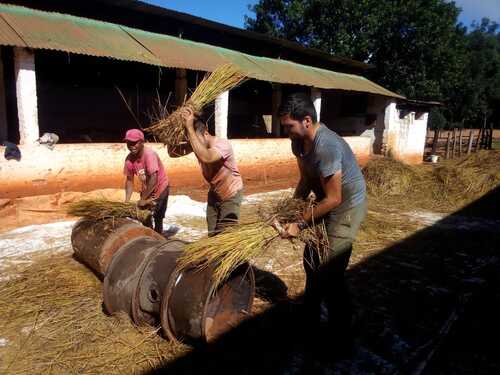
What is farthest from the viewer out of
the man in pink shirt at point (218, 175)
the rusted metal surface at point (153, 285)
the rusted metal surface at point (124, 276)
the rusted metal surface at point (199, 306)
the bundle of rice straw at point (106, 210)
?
the bundle of rice straw at point (106, 210)

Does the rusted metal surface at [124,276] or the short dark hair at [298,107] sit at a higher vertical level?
the short dark hair at [298,107]

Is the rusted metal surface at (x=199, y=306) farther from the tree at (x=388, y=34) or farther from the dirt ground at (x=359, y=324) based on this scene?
the tree at (x=388, y=34)

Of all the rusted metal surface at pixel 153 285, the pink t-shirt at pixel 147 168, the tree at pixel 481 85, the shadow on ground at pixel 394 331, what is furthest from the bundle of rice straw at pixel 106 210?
the tree at pixel 481 85

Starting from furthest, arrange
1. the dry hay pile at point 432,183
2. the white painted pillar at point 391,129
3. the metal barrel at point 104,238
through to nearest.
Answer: the white painted pillar at point 391,129 → the dry hay pile at point 432,183 → the metal barrel at point 104,238

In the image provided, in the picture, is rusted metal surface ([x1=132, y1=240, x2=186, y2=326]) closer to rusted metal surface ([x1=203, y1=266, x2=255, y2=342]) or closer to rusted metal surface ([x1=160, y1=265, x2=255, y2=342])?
rusted metal surface ([x1=160, y1=265, x2=255, y2=342])

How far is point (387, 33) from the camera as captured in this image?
22.4 metres

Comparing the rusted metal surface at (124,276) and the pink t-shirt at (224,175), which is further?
the pink t-shirt at (224,175)

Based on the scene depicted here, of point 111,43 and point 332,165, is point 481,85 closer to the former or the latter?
point 111,43

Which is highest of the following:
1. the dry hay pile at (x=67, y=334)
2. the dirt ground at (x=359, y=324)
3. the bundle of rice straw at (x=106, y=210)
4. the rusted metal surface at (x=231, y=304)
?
the bundle of rice straw at (x=106, y=210)

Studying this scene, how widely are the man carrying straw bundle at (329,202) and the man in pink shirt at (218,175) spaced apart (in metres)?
0.78

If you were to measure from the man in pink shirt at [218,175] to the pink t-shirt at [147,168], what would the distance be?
88 centimetres

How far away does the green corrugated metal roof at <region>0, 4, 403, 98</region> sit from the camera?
6.07m

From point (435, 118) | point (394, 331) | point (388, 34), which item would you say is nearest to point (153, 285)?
point (394, 331)

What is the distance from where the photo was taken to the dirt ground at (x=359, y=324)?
98.5 inches
